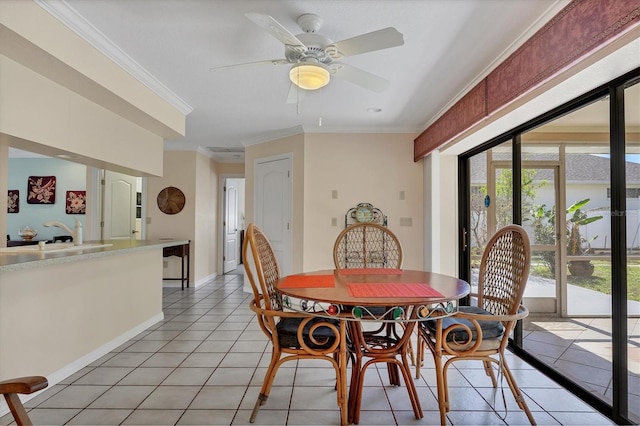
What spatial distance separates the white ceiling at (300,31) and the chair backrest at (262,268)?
1287mm

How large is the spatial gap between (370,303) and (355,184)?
9.83ft

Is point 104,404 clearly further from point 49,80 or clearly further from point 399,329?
point 399,329

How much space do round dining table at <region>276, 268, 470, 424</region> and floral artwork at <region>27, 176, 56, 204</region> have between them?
6.72 meters

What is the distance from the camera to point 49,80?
219 centimetres

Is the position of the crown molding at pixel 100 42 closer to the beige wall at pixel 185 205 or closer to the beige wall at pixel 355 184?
the beige wall at pixel 355 184

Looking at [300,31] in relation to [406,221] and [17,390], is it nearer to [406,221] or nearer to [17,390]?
[17,390]

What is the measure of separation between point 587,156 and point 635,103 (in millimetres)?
606

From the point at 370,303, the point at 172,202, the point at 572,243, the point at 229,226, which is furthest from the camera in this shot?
the point at 229,226

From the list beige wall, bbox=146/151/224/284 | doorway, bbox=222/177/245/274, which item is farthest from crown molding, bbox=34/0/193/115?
doorway, bbox=222/177/245/274

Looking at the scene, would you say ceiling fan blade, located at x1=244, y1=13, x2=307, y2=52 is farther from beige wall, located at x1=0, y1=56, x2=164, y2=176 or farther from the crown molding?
beige wall, located at x1=0, y1=56, x2=164, y2=176

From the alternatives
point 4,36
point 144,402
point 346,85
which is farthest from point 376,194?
point 4,36

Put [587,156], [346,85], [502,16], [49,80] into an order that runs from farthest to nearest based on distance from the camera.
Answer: [346,85], [587,156], [49,80], [502,16]

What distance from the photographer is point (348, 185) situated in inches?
173

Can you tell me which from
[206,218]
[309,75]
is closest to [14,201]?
[206,218]
